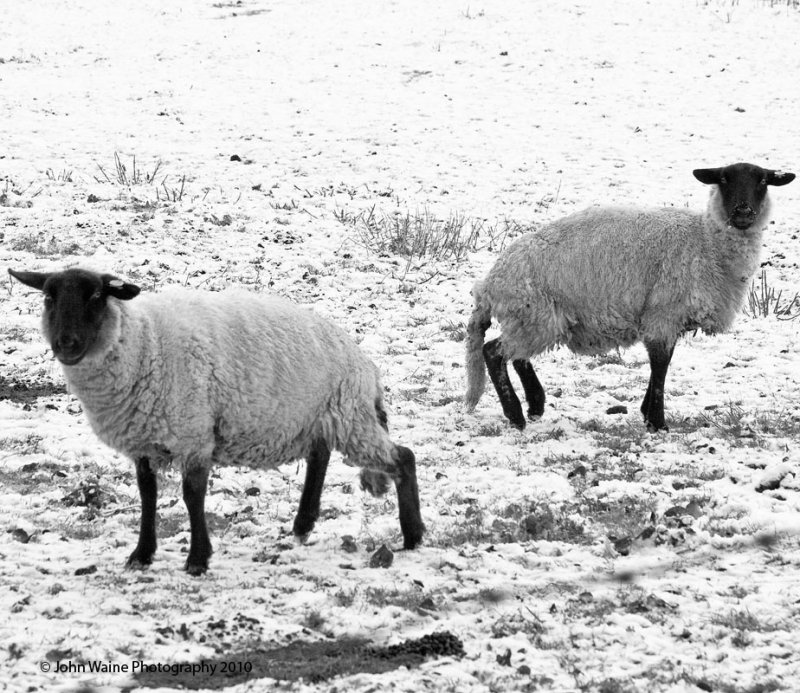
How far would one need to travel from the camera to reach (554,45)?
922 inches

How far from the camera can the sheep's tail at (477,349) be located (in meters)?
9.69

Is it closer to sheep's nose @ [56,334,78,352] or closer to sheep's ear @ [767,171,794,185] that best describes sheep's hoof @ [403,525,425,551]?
sheep's nose @ [56,334,78,352]

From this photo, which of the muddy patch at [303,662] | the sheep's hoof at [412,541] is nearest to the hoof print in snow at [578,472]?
the sheep's hoof at [412,541]

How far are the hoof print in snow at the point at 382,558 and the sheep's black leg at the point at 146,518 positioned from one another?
1.30 m

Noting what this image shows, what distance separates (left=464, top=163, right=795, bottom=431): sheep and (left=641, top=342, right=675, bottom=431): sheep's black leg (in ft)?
0.04

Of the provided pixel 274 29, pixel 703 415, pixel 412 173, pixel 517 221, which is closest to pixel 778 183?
pixel 703 415

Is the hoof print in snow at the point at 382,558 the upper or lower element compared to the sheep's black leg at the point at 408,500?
lower

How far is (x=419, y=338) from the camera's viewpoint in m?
11.7

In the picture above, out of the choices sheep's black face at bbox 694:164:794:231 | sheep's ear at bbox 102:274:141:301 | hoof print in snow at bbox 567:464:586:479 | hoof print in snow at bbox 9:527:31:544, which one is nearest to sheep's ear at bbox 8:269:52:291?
sheep's ear at bbox 102:274:141:301

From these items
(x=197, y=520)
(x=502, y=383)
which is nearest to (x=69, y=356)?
(x=197, y=520)

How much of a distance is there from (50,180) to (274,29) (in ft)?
35.3

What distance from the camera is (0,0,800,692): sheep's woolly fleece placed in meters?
5.31

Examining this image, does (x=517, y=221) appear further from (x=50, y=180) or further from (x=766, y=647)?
(x=766, y=647)

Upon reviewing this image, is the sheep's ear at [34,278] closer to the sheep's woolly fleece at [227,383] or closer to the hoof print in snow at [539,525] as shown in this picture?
the sheep's woolly fleece at [227,383]
